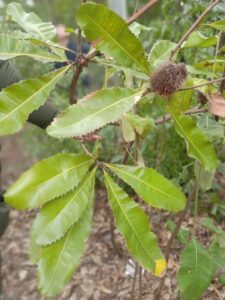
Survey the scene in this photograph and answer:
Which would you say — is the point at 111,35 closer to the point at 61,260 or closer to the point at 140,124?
the point at 140,124

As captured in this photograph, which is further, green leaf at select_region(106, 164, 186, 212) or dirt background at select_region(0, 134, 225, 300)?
dirt background at select_region(0, 134, 225, 300)

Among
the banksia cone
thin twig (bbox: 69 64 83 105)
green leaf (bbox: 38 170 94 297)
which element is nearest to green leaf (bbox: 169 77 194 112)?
the banksia cone

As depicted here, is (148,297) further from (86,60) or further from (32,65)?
(32,65)

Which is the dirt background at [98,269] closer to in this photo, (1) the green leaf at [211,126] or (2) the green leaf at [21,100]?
(1) the green leaf at [211,126]

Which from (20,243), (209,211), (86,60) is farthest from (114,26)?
(20,243)

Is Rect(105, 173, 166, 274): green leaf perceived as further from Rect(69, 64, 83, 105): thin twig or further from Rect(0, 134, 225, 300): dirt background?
Rect(0, 134, 225, 300): dirt background

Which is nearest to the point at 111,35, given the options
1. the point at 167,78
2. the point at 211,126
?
the point at 167,78
